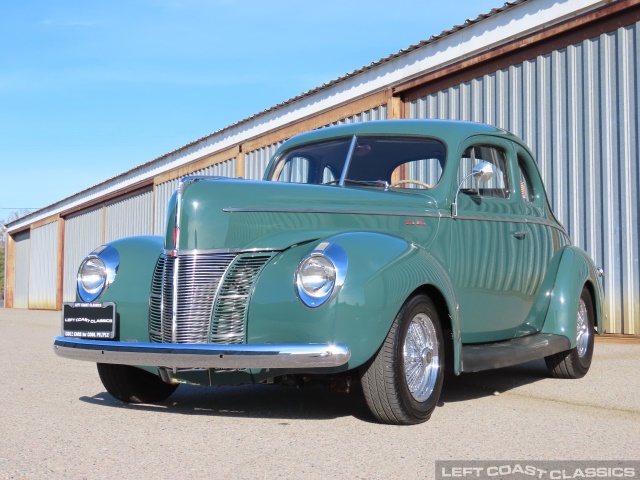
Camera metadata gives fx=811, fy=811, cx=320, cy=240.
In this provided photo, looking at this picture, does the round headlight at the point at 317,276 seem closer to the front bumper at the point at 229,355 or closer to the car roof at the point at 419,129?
the front bumper at the point at 229,355

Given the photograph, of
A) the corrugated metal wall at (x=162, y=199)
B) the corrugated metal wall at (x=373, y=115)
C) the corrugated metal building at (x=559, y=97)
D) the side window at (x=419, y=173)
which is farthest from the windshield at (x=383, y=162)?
the corrugated metal wall at (x=162, y=199)

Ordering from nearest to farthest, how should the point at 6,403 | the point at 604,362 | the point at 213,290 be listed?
the point at 213,290, the point at 6,403, the point at 604,362

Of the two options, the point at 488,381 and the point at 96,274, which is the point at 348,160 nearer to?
the point at 96,274

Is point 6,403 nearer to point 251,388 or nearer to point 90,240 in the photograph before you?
point 251,388

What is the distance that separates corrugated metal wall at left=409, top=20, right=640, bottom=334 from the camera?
30.1ft

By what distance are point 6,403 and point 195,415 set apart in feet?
4.47

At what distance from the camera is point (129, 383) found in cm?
500

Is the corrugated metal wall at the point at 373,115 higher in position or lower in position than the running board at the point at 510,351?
higher

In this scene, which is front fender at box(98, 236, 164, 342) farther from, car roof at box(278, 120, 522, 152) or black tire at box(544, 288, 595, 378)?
black tire at box(544, 288, 595, 378)

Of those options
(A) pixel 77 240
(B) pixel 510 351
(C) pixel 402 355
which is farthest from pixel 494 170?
(A) pixel 77 240

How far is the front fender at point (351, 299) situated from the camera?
156 inches

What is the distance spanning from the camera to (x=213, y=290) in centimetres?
427

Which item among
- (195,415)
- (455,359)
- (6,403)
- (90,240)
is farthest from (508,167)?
(90,240)

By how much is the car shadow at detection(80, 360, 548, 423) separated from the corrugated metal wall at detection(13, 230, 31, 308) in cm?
2938
